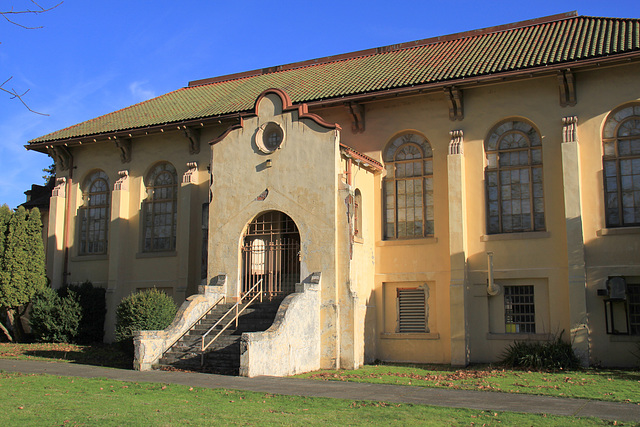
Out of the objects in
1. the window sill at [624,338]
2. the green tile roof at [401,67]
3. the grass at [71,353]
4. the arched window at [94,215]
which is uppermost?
the green tile roof at [401,67]

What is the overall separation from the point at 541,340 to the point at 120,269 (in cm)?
1528

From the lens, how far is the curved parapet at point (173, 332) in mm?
15789

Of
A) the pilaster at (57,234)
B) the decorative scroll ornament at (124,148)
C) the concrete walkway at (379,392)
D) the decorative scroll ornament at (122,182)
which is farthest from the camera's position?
the pilaster at (57,234)

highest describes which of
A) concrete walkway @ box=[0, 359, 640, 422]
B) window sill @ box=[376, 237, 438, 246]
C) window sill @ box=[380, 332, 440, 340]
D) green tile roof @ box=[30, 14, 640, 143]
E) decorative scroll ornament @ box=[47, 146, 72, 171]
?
green tile roof @ box=[30, 14, 640, 143]

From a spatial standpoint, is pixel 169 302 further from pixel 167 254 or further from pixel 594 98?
pixel 594 98

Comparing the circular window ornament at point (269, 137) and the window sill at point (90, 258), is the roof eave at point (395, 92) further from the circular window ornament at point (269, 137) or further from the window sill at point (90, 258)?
the window sill at point (90, 258)

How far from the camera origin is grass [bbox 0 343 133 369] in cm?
1780

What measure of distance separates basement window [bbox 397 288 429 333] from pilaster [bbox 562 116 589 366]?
4.31 m

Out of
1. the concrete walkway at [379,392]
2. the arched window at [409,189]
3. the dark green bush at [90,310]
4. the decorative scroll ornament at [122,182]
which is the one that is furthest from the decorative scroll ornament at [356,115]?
the dark green bush at [90,310]

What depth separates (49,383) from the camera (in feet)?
42.7

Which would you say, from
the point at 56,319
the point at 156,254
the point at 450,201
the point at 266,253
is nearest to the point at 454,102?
the point at 450,201

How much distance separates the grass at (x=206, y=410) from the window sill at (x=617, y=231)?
8.98 meters

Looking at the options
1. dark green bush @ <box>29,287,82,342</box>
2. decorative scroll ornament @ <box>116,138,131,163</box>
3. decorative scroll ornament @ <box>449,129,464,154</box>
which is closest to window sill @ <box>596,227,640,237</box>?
decorative scroll ornament @ <box>449,129,464,154</box>

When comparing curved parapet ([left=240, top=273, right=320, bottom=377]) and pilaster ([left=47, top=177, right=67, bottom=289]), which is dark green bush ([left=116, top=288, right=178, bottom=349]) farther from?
pilaster ([left=47, top=177, right=67, bottom=289])
